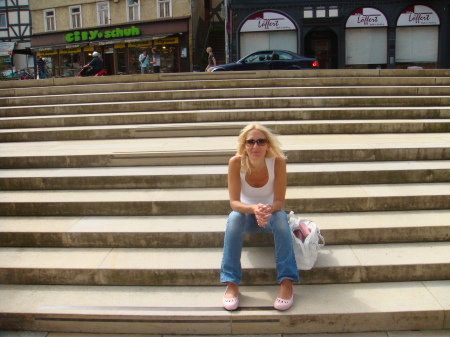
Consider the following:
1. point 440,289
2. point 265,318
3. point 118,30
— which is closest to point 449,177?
point 440,289

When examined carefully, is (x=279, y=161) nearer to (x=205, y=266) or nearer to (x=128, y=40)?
(x=205, y=266)

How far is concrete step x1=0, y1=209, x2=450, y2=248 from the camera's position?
370cm

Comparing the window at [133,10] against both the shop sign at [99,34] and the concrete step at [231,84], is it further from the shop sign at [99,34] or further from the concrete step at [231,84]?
the concrete step at [231,84]

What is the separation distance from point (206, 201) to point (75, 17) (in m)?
25.1

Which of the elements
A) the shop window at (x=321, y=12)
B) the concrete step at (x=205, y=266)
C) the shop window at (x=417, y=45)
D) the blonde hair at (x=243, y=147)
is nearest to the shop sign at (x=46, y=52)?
the shop window at (x=321, y=12)

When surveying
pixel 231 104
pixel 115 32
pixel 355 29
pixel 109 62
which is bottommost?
pixel 231 104

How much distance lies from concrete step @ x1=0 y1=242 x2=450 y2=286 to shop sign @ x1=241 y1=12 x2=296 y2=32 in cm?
1650

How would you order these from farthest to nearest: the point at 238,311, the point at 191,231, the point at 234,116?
the point at 234,116 → the point at 191,231 → the point at 238,311

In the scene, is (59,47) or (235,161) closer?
(235,161)

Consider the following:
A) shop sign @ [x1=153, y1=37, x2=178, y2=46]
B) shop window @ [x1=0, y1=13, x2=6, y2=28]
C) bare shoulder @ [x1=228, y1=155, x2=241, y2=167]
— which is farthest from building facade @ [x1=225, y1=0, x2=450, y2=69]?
shop window @ [x1=0, y1=13, x2=6, y2=28]

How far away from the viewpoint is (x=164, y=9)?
22.8 metres

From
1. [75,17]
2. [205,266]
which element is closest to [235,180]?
[205,266]

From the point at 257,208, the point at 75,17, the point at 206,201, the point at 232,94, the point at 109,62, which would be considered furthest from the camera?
the point at 75,17

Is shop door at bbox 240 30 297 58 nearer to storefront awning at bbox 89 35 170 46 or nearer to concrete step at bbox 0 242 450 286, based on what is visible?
storefront awning at bbox 89 35 170 46
